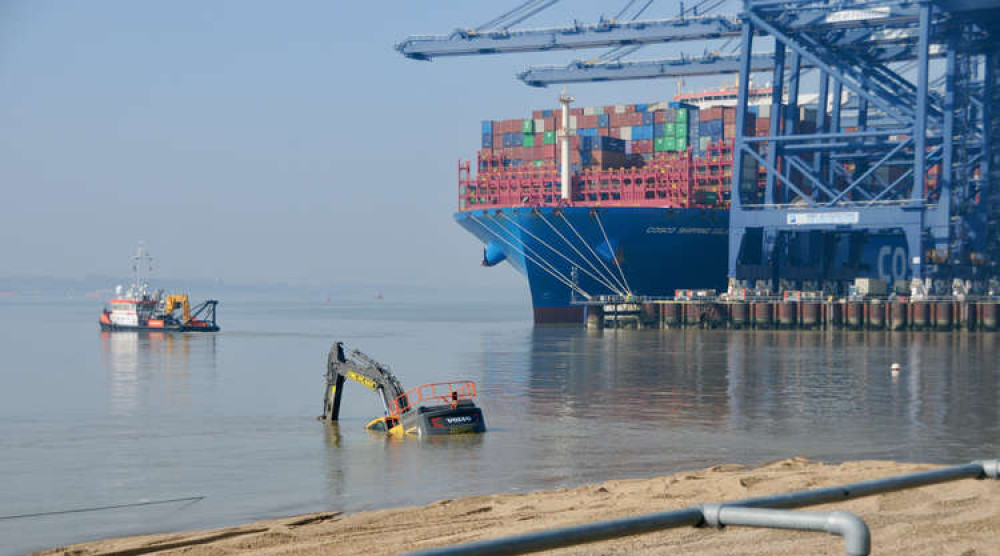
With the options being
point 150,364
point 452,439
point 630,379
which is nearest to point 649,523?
point 452,439

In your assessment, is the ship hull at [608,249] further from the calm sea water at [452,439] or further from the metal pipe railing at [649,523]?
the metal pipe railing at [649,523]

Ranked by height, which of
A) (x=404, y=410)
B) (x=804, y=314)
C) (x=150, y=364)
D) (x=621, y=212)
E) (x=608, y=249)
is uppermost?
(x=621, y=212)

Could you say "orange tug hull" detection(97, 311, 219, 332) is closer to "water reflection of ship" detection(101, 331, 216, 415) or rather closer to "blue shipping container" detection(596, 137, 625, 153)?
"water reflection of ship" detection(101, 331, 216, 415)

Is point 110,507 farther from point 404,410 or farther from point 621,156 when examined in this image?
point 621,156

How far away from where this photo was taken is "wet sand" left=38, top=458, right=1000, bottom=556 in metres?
9.80

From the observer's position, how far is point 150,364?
59.0m

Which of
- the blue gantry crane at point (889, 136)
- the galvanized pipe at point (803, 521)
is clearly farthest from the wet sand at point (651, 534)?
the blue gantry crane at point (889, 136)

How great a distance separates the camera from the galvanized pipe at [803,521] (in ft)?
18.6

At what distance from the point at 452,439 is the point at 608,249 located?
58.9 meters

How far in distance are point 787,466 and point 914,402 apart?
18482 mm

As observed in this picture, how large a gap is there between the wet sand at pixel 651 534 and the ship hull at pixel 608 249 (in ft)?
216

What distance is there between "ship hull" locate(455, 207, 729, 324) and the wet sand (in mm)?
65736

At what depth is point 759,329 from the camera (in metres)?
78.2

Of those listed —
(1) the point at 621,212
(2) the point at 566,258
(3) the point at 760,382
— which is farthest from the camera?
(2) the point at 566,258
